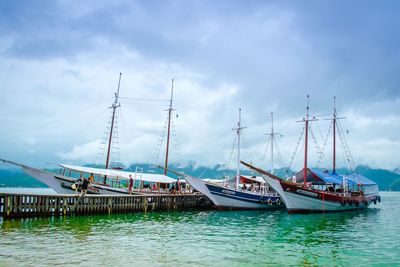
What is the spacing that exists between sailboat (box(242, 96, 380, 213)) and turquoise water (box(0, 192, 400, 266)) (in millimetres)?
11556

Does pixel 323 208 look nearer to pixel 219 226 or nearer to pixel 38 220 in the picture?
pixel 219 226

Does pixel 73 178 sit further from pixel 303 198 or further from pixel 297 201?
pixel 303 198

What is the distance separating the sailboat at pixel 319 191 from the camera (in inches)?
1606

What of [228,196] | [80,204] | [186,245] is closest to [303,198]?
[228,196]

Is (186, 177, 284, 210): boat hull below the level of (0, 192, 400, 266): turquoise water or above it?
above

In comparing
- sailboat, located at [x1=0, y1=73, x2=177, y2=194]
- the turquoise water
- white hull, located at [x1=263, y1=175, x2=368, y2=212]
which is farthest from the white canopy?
white hull, located at [x1=263, y1=175, x2=368, y2=212]

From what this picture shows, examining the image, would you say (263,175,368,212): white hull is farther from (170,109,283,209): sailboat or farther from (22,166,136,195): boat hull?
(22,166,136,195): boat hull

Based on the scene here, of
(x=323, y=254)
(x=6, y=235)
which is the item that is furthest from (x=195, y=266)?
(x=6, y=235)

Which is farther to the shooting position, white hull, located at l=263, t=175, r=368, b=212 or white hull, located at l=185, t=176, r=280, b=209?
white hull, located at l=185, t=176, r=280, b=209

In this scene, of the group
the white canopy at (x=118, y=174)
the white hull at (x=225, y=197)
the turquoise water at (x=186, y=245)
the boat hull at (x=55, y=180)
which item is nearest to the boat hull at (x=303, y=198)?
the white hull at (x=225, y=197)

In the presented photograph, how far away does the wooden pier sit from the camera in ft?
97.2

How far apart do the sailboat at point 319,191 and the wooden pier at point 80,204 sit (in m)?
10.9

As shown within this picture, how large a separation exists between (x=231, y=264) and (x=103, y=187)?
97.0 ft

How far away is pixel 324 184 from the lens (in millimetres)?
49312
